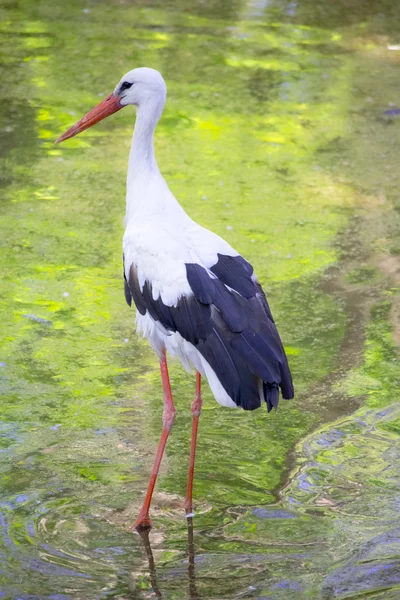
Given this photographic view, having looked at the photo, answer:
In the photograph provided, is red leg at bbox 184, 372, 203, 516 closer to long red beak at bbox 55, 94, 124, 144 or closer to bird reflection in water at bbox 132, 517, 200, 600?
bird reflection in water at bbox 132, 517, 200, 600

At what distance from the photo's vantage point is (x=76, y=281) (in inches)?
246

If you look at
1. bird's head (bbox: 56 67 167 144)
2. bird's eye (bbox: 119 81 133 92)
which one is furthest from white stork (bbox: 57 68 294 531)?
bird's eye (bbox: 119 81 133 92)

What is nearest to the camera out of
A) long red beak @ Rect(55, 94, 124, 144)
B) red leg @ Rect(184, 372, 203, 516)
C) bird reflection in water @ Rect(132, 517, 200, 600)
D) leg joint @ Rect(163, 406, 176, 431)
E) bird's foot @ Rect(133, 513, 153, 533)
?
bird reflection in water @ Rect(132, 517, 200, 600)

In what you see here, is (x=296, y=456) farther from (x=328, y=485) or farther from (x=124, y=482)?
(x=124, y=482)

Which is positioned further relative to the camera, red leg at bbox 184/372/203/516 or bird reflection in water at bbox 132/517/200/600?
red leg at bbox 184/372/203/516

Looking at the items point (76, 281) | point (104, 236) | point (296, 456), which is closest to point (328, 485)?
point (296, 456)

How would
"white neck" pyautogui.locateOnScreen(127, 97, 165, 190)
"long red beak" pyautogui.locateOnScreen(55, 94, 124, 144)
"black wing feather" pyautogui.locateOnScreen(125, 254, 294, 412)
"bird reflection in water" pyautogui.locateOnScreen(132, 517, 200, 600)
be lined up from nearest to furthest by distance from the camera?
"bird reflection in water" pyautogui.locateOnScreen(132, 517, 200, 600) → "black wing feather" pyautogui.locateOnScreen(125, 254, 294, 412) → "white neck" pyautogui.locateOnScreen(127, 97, 165, 190) → "long red beak" pyautogui.locateOnScreen(55, 94, 124, 144)

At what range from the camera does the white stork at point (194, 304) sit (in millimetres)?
3951

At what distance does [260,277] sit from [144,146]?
174cm

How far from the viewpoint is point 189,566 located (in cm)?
386

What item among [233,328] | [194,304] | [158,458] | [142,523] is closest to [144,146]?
[194,304]

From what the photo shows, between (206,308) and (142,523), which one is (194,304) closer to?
(206,308)

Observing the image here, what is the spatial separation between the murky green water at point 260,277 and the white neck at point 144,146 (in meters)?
1.11

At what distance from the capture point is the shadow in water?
3.69m
